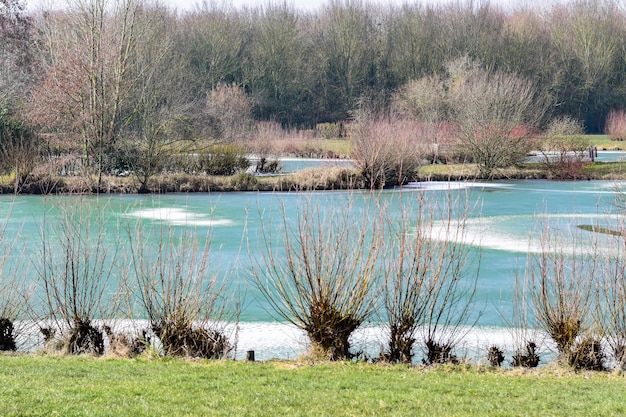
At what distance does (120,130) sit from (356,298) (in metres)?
24.2

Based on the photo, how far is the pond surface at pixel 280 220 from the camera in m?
10.9

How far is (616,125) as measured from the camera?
6347cm

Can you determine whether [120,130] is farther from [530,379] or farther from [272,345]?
[530,379]

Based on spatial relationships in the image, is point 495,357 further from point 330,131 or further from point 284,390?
point 330,131

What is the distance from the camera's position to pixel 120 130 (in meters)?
32.0

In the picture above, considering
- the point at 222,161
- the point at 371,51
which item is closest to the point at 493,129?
the point at 222,161

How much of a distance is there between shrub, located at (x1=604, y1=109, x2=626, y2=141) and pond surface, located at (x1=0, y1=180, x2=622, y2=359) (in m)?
28.5

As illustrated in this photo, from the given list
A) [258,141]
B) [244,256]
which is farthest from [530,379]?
[258,141]

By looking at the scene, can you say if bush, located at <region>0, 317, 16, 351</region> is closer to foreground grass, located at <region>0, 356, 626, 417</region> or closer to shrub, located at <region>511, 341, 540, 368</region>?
foreground grass, located at <region>0, 356, 626, 417</region>

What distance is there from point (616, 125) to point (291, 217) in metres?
48.6

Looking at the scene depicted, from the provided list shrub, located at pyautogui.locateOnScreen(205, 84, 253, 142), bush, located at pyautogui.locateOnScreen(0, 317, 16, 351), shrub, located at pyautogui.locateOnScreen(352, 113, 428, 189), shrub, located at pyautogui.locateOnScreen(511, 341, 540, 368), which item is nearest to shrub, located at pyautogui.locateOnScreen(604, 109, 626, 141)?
shrub, located at pyautogui.locateOnScreen(205, 84, 253, 142)

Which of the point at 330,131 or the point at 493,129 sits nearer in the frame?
the point at 493,129

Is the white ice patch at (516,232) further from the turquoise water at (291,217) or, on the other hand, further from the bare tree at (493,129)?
the bare tree at (493,129)

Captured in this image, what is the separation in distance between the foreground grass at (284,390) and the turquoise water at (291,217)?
1541 millimetres
